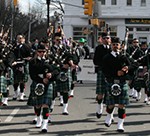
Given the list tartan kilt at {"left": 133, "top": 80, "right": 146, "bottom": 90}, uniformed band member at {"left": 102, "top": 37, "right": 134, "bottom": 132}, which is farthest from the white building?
uniformed band member at {"left": 102, "top": 37, "right": 134, "bottom": 132}

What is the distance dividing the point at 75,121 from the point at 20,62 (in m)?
3.44

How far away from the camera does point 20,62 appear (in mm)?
12461

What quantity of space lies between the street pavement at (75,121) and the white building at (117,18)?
1084 inches

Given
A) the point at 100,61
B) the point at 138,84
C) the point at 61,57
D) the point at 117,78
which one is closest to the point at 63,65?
the point at 61,57

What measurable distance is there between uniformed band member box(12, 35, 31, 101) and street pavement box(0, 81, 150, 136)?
0.55 m

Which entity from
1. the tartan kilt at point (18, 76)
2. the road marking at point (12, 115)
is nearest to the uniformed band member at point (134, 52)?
the tartan kilt at point (18, 76)

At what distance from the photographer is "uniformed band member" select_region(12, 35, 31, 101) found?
12467 mm

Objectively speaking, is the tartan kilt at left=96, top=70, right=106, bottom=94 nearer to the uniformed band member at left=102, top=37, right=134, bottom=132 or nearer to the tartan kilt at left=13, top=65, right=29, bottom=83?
the uniformed band member at left=102, top=37, right=134, bottom=132

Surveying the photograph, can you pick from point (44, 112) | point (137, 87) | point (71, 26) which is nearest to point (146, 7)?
point (71, 26)

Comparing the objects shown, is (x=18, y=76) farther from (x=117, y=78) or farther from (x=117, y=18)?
(x=117, y=18)

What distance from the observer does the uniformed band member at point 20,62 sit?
12467mm

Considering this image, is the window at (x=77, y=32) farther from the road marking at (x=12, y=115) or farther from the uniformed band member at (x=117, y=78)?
the uniformed band member at (x=117, y=78)

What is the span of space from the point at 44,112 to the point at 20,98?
4.55 m

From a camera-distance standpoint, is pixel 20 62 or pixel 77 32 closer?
pixel 20 62
